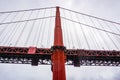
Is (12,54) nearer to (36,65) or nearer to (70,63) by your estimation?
(36,65)

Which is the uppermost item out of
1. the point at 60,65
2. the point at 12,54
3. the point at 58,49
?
the point at 12,54

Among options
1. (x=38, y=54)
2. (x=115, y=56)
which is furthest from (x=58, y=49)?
(x=115, y=56)

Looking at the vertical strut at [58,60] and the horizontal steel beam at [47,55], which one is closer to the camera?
the vertical strut at [58,60]

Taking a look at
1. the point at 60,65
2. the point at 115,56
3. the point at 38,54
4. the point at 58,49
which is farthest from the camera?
the point at 115,56

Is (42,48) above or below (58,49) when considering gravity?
above

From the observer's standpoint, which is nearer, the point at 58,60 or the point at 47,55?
the point at 58,60

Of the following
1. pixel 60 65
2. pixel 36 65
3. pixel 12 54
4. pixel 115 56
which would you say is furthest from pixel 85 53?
pixel 60 65

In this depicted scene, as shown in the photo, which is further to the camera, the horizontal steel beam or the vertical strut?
the horizontal steel beam

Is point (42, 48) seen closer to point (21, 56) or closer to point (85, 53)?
point (21, 56)

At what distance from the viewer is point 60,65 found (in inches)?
565

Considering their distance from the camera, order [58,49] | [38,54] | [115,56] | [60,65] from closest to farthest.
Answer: [60,65] → [58,49] → [38,54] → [115,56]

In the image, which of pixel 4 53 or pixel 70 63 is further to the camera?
pixel 70 63

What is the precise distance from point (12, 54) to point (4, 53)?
36.7 inches

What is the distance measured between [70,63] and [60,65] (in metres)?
12.3
